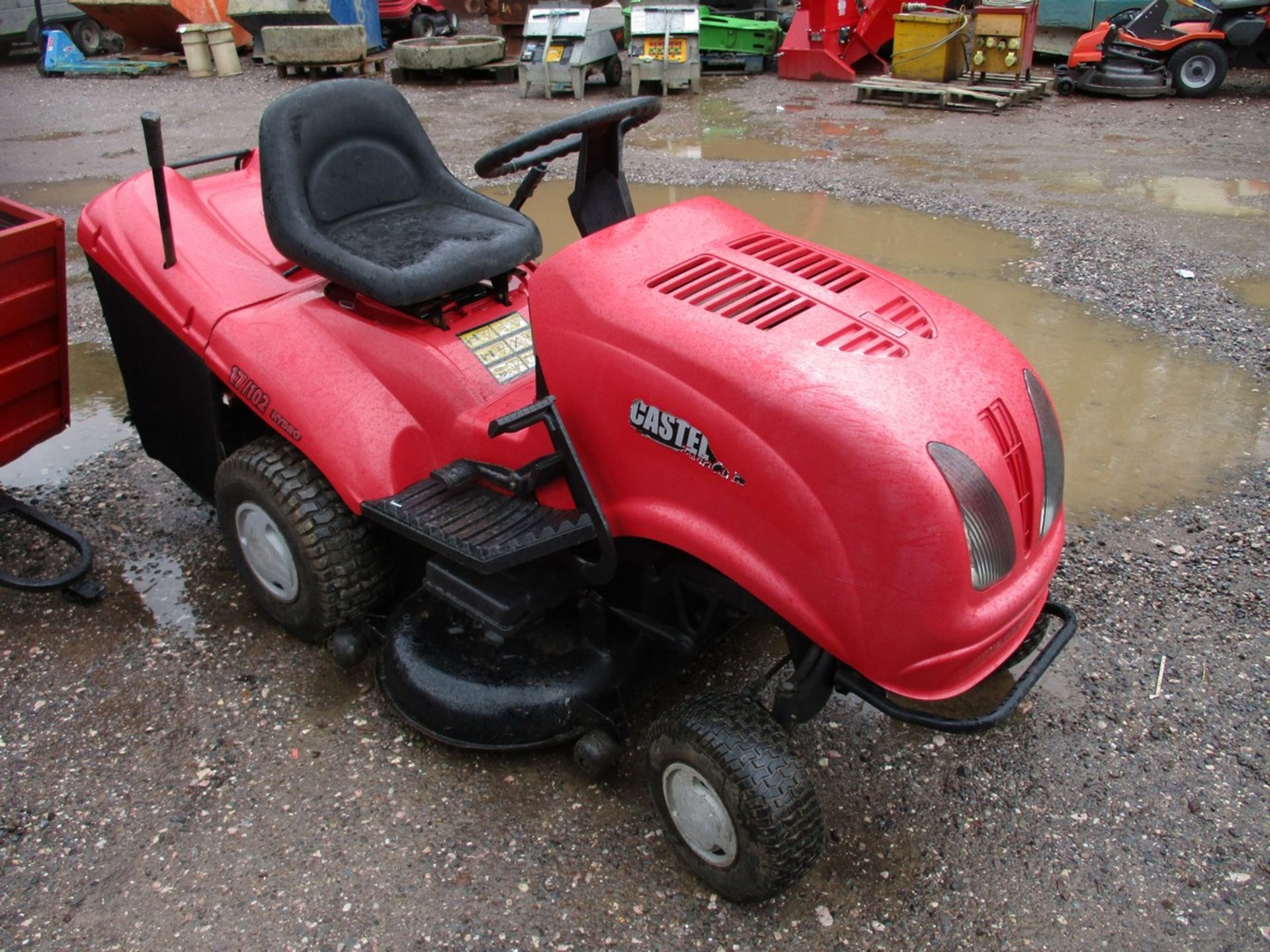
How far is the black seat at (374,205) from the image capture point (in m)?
2.42

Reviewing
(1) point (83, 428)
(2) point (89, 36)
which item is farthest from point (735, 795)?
(2) point (89, 36)

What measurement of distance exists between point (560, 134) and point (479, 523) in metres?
0.86

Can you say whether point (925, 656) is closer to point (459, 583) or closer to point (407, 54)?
point (459, 583)

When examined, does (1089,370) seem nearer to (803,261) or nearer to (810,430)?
(803,261)

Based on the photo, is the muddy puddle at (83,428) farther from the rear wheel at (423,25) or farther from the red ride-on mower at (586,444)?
the rear wheel at (423,25)

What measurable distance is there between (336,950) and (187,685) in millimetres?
979

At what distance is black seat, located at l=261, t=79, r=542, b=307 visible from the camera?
Answer: 242 cm

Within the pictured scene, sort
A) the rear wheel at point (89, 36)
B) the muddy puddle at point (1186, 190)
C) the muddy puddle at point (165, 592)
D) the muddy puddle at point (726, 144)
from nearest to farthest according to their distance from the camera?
the muddy puddle at point (165, 592) < the muddy puddle at point (1186, 190) < the muddy puddle at point (726, 144) < the rear wheel at point (89, 36)

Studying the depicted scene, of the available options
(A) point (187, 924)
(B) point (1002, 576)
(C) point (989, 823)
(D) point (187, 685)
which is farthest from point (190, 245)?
(C) point (989, 823)

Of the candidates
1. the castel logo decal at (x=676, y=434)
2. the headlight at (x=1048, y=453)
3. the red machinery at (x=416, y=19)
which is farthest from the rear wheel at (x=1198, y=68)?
the castel logo decal at (x=676, y=434)

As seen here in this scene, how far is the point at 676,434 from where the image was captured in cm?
186

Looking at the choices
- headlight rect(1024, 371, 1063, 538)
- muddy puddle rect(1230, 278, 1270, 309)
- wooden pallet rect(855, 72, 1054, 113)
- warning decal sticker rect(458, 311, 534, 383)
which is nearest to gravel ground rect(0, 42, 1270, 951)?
headlight rect(1024, 371, 1063, 538)

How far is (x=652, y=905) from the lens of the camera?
6.78ft

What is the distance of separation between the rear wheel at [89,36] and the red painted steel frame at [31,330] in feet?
43.6
